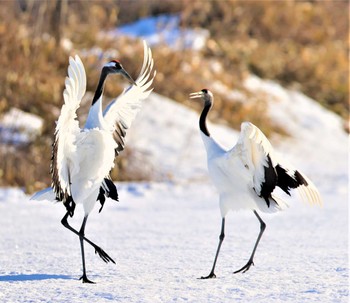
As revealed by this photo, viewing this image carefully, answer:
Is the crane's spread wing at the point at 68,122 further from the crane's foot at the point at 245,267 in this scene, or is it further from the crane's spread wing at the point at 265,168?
the crane's foot at the point at 245,267

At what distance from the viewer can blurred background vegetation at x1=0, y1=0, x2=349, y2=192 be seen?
38.4ft

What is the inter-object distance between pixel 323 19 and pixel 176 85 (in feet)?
31.5

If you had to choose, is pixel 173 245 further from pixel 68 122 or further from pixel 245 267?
pixel 68 122

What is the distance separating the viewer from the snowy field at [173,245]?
4.37 m

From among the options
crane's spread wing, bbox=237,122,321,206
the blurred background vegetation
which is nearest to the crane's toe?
crane's spread wing, bbox=237,122,321,206

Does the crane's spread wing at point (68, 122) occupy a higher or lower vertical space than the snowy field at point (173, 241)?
higher

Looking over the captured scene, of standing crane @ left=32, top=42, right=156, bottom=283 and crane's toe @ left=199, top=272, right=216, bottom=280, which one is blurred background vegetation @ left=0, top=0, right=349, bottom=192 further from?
crane's toe @ left=199, top=272, right=216, bottom=280

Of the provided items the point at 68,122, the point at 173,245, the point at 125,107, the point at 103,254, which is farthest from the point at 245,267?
the point at 125,107

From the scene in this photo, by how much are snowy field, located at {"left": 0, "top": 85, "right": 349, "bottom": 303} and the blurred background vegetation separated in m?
1.14

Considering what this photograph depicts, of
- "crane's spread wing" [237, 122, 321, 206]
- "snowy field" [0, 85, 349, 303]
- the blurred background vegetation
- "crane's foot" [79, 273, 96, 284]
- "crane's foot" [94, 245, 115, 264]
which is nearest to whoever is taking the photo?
"snowy field" [0, 85, 349, 303]

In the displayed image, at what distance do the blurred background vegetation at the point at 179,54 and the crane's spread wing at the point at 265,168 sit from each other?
17.2ft

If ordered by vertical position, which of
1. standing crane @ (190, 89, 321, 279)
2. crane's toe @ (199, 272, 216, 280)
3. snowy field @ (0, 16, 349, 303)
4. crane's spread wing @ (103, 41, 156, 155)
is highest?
crane's spread wing @ (103, 41, 156, 155)

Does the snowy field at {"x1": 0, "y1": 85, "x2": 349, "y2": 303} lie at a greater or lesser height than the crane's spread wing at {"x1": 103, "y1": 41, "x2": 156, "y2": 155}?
lesser

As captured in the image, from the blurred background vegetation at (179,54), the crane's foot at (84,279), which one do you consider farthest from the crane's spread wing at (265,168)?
the blurred background vegetation at (179,54)
